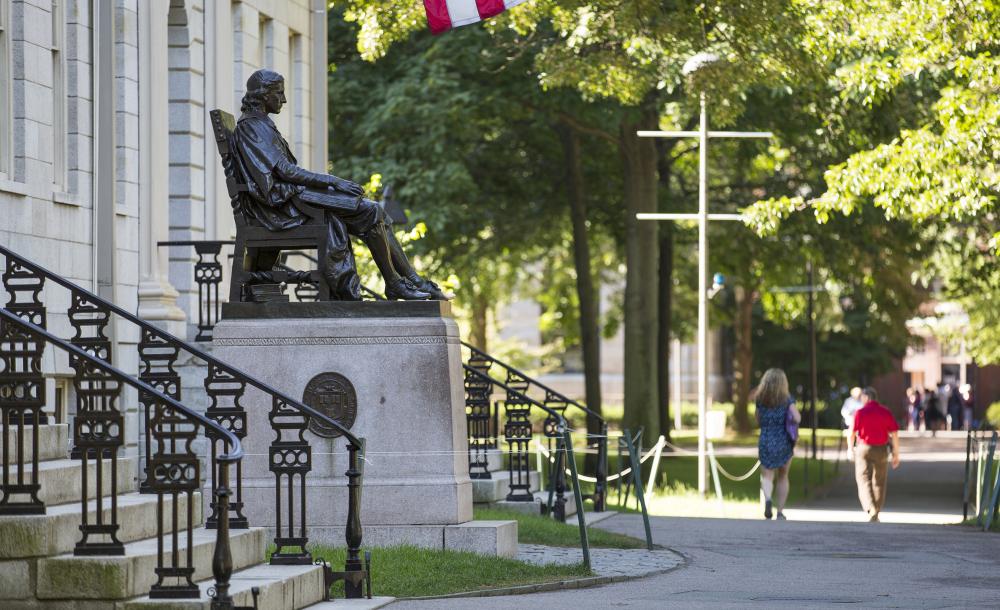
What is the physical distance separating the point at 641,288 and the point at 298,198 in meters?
19.3

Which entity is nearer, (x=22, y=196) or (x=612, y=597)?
(x=612, y=597)

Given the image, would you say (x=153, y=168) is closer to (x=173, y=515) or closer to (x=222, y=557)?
(x=173, y=515)

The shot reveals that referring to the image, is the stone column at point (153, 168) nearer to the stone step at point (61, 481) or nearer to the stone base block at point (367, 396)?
the stone base block at point (367, 396)

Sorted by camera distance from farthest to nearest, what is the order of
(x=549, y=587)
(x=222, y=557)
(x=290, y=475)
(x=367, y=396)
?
(x=367, y=396)
(x=549, y=587)
(x=290, y=475)
(x=222, y=557)

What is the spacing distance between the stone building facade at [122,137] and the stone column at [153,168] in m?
0.02

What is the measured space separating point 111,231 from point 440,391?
5112 mm

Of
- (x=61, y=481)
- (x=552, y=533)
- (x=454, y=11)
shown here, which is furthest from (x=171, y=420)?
(x=454, y=11)

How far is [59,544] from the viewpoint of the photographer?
924 centimetres

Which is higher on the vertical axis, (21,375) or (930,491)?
(21,375)

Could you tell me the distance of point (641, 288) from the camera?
105 ft

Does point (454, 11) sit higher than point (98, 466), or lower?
higher

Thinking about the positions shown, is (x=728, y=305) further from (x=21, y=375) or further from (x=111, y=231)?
(x=21, y=375)

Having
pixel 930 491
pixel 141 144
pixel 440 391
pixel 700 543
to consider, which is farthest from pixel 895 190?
pixel 930 491

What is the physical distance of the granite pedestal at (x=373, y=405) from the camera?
501 inches
